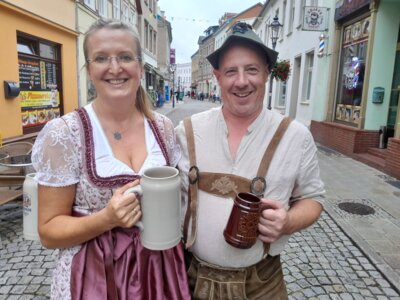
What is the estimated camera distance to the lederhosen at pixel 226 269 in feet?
4.53

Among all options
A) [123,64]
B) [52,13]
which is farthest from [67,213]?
[52,13]

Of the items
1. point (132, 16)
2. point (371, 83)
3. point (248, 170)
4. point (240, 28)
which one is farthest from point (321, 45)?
point (132, 16)

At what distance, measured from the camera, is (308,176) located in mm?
1464

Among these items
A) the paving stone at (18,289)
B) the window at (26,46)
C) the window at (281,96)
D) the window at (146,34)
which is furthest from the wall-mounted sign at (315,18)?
the window at (146,34)

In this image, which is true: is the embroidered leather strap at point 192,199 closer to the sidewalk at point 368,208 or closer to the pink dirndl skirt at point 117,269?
the pink dirndl skirt at point 117,269

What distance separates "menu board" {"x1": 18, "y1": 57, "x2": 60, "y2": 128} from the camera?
7.68 meters

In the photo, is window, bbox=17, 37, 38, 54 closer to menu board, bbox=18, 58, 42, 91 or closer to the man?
menu board, bbox=18, 58, 42, 91

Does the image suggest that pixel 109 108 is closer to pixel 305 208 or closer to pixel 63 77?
pixel 305 208

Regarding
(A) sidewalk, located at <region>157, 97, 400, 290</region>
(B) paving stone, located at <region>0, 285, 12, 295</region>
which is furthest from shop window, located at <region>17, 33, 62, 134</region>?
(A) sidewalk, located at <region>157, 97, 400, 290</region>

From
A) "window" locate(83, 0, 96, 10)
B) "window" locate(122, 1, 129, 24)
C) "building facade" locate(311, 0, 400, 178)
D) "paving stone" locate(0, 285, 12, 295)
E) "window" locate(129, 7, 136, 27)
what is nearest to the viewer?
"paving stone" locate(0, 285, 12, 295)

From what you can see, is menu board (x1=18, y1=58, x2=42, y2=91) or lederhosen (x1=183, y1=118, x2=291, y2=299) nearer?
lederhosen (x1=183, y1=118, x2=291, y2=299)

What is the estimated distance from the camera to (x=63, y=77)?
9.55m

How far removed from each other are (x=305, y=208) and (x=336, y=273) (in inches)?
82.5

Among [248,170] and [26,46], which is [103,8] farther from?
[248,170]
